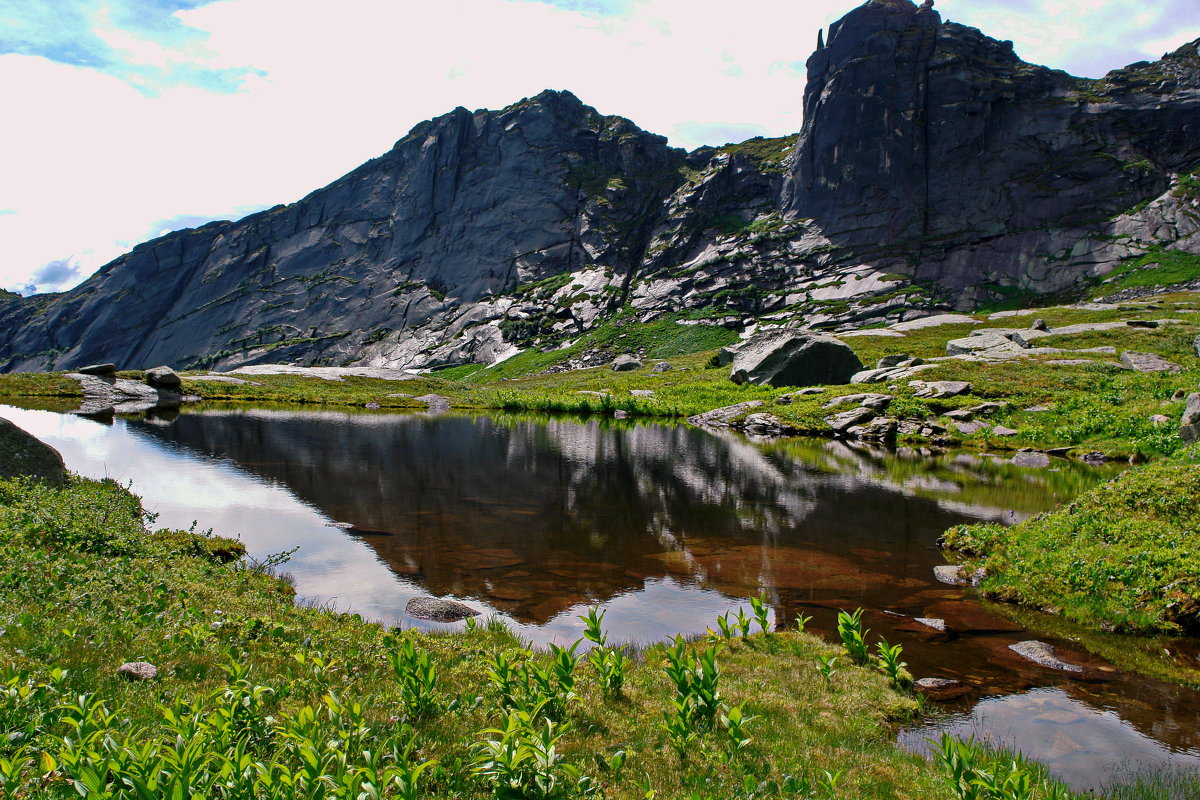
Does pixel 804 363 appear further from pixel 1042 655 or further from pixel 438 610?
pixel 438 610

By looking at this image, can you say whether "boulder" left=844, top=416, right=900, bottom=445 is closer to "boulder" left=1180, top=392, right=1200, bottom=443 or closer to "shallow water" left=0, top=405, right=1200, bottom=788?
"shallow water" left=0, top=405, right=1200, bottom=788

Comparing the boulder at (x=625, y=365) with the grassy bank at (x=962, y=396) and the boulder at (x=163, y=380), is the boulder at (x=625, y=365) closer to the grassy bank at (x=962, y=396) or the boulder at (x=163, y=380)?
the grassy bank at (x=962, y=396)

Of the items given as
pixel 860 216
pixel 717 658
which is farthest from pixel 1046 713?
pixel 860 216

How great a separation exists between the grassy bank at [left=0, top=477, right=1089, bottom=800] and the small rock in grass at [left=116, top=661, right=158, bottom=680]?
115mm

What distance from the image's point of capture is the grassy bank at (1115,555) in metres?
12.7

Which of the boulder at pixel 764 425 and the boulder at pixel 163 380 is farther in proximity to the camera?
the boulder at pixel 163 380

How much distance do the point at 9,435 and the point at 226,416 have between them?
41363mm

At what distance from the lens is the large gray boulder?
6706cm

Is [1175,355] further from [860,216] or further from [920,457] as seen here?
[860,216]

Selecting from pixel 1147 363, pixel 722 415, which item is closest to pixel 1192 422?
pixel 1147 363

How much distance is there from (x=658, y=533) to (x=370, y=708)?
13810mm

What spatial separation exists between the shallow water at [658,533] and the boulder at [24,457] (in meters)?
3.22

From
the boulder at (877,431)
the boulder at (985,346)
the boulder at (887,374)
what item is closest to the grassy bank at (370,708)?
the boulder at (877,431)

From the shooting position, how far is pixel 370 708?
7223mm
